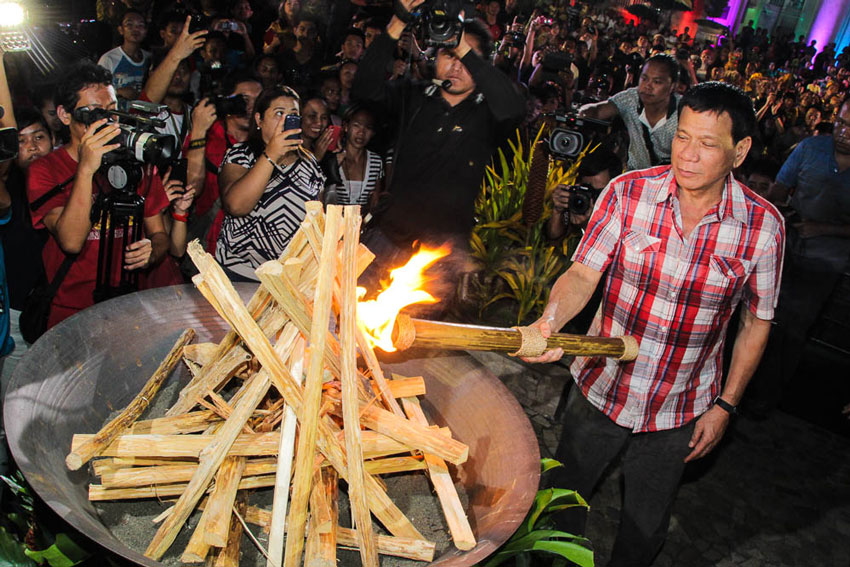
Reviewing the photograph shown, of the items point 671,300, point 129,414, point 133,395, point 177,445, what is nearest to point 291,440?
point 177,445

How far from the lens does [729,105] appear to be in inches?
83.7

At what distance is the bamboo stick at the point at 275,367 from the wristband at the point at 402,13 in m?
2.19

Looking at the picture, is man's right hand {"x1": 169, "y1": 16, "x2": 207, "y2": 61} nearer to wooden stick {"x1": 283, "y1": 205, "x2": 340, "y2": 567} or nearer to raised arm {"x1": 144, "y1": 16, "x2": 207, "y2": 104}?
raised arm {"x1": 144, "y1": 16, "x2": 207, "y2": 104}

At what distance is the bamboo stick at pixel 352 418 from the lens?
1.65m

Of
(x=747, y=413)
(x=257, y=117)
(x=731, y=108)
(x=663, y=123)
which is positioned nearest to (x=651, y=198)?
(x=731, y=108)

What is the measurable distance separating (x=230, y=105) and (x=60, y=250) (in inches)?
65.8

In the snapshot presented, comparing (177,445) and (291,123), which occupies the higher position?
(291,123)

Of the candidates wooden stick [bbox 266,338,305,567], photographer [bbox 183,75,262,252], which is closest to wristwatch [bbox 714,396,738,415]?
wooden stick [bbox 266,338,305,567]

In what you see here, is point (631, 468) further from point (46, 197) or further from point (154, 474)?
point (46, 197)

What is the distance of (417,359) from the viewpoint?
7.66ft

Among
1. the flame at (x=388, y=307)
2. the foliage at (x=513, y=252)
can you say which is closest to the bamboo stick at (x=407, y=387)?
the flame at (x=388, y=307)

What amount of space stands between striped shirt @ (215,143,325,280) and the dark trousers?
167cm

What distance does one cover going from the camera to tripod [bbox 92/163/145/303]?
266 cm

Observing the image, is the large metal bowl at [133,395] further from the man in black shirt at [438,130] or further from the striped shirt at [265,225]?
the man in black shirt at [438,130]
